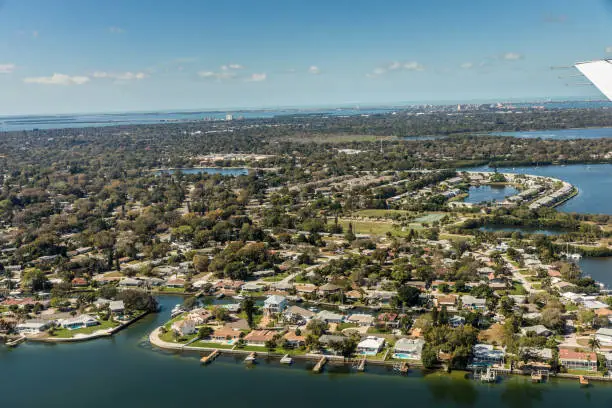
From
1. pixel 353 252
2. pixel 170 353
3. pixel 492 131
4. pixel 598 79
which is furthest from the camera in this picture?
pixel 492 131

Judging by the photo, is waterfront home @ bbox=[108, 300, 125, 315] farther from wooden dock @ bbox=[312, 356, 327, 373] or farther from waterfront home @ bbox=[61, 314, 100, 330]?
wooden dock @ bbox=[312, 356, 327, 373]

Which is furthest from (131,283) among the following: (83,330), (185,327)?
(185,327)

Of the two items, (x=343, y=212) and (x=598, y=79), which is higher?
(x=598, y=79)

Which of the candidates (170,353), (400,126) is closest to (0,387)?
(170,353)

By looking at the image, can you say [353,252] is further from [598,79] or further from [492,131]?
[492,131]

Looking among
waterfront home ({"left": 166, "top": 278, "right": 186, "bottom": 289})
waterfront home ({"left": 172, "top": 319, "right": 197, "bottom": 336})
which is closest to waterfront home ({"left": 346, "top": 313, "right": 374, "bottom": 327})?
waterfront home ({"left": 172, "top": 319, "right": 197, "bottom": 336})

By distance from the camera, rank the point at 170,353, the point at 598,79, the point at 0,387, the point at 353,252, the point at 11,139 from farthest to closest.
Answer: the point at 11,139 < the point at 353,252 < the point at 170,353 < the point at 0,387 < the point at 598,79
